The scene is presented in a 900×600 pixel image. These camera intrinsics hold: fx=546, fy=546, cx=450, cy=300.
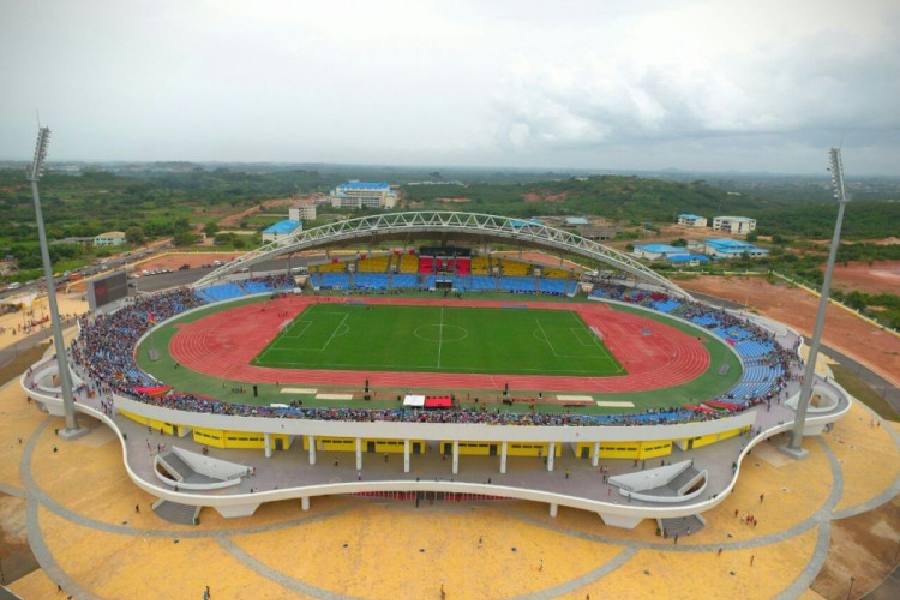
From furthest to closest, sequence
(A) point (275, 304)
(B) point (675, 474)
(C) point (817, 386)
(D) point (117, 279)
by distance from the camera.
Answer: (A) point (275, 304) → (D) point (117, 279) → (C) point (817, 386) → (B) point (675, 474)

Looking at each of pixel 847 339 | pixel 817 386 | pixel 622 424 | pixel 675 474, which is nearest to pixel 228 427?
pixel 622 424

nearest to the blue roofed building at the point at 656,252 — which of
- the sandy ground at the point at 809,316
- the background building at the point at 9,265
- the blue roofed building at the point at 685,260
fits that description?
the blue roofed building at the point at 685,260

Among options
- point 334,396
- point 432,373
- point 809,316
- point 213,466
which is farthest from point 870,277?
point 213,466

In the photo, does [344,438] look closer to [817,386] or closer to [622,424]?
[622,424]

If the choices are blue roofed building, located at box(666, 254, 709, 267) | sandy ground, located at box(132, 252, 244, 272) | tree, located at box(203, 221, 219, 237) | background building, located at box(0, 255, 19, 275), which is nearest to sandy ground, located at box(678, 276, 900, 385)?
blue roofed building, located at box(666, 254, 709, 267)

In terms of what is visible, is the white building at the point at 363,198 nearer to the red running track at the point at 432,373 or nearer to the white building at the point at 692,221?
the white building at the point at 692,221
